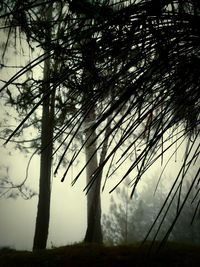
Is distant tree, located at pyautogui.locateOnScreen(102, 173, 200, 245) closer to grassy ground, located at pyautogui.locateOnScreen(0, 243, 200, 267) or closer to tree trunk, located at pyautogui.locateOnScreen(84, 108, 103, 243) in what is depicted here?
tree trunk, located at pyautogui.locateOnScreen(84, 108, 103, 243)

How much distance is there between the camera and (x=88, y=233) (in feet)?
13.9

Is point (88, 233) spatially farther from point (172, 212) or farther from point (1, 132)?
point (172, 212)

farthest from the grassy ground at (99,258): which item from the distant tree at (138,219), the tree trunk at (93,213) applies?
the distant tree at (138,219)

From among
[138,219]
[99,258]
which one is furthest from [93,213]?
[138,219]

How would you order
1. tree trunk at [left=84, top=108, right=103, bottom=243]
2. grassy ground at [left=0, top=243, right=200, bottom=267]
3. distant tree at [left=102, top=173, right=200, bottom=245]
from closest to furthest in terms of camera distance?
grassy ground at [left=0, top=243, right=200, bottom=267] → tree trunk at [left=84, top=108, right=103, bottom=243] → distant tree at [left=102, top=173, right=200, bottom=245]

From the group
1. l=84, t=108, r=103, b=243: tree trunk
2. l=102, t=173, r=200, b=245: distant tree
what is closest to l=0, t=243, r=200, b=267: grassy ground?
l=84, t=108, r=103, b=243: tree trunk

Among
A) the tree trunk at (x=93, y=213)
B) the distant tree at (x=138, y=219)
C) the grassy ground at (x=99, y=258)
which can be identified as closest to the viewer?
the grassy ground at (x=99, y=258)

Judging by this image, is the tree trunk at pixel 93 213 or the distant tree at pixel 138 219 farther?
the distant tree at pixel 138 219

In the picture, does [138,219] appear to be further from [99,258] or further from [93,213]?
[99,258]

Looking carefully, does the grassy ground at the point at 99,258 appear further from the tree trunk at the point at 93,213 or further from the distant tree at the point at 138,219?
the distant tree at the point at 138,219

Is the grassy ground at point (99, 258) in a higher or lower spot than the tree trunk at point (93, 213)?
lower

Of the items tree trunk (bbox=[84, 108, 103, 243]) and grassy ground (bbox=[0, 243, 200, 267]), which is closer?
grassy ground (bbox=[0, 243, 200, 267])

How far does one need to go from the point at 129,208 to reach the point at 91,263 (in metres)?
7.01

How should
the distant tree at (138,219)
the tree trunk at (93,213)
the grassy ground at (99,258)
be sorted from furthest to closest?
the distant tree at (138,219) → the tree trunk at (93,213) → the grassy ground at (99,258)
